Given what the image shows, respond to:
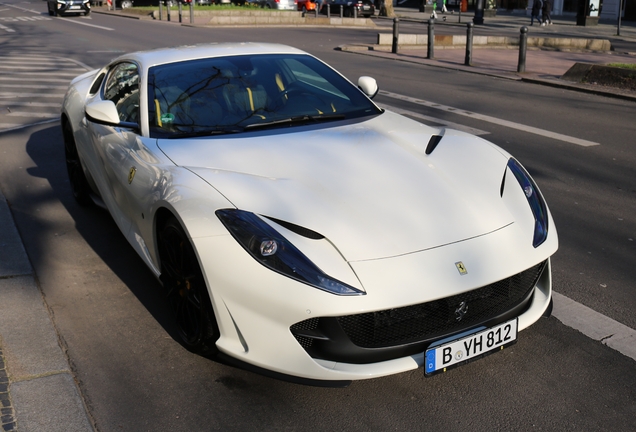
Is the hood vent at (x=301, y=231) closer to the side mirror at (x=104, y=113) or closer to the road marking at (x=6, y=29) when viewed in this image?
the side mirror at (x=104, y=113)

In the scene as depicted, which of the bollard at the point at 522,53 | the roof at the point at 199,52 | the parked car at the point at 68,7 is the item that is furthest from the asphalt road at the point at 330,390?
the parked car at the point at 68,7

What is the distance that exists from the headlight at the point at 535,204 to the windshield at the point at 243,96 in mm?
1199

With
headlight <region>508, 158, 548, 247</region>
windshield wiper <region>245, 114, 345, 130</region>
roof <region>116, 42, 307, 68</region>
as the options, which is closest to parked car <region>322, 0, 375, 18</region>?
roof <region>116, 42, 307, 68</region>

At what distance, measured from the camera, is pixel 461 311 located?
3094mm

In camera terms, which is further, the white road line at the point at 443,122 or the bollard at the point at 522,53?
the bollard at the point at 522,53

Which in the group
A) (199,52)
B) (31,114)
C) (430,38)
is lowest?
(31,114)

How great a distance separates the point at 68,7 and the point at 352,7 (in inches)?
664

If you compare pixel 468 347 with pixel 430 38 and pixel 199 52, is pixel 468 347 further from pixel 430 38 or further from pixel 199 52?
pixel 430 38

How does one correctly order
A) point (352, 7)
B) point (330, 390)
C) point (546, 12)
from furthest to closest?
point (352, 7)
point (546, 12)
point (330, 390)

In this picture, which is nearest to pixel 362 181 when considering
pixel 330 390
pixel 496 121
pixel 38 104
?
pixel 330 390

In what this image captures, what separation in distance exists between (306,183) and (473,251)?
86cm

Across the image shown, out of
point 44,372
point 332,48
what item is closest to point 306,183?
point 44,372

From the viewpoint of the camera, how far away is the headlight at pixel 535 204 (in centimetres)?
344

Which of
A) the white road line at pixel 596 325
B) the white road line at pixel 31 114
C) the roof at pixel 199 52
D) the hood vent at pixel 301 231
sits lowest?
the white road line at pixel 31 114
